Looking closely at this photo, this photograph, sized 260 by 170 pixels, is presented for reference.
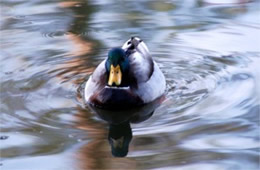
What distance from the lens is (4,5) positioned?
11000mm

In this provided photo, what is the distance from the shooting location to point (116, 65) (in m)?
7.04

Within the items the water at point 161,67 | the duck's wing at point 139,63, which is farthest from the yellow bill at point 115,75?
the water at point 161,67

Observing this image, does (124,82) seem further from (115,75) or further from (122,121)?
(122,121)

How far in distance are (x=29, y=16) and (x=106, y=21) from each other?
3.66 ft

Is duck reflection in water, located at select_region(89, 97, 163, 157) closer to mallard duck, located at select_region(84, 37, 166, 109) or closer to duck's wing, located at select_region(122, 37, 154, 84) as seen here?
mallard duck, located at select_region(84, 37, 166, 109)

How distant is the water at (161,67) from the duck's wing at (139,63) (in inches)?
11.8

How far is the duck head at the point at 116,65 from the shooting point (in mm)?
7055

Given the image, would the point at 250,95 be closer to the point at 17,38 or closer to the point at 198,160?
the point at 198,160

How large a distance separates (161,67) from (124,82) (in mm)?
1058

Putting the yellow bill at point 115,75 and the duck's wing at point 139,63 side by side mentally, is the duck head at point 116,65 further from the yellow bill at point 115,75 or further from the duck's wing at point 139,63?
the duck's wing at point 139,63

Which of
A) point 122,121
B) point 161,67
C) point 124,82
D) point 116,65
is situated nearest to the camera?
point 122,121

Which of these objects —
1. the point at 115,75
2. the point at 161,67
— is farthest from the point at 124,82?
the point at 161,67

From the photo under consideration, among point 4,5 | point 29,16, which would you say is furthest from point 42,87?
point 4,5

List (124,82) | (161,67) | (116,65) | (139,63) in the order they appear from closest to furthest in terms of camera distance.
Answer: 1. (116,65)
2. (124,82)
3. (139,63)
4. (161,67)
